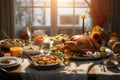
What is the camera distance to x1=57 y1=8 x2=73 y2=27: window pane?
4517mm

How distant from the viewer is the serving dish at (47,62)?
2076 millimetres

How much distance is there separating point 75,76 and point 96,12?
2198 mm

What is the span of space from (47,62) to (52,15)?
2390 millimetres

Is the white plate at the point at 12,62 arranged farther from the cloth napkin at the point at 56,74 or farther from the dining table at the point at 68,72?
the cloth napkin at the point at 56,74

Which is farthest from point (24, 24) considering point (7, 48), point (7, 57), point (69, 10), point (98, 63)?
point (98, 63)

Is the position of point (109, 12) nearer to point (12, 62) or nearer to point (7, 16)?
point (7, 16)

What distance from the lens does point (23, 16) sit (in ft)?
15.0

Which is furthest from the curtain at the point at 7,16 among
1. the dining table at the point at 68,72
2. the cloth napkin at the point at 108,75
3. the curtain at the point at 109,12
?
the cloth napkin at the point at 108,75

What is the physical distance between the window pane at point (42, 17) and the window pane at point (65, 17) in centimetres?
19

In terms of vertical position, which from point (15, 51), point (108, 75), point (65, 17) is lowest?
point (108, 75)

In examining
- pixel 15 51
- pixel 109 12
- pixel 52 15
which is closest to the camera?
pixel 15 51

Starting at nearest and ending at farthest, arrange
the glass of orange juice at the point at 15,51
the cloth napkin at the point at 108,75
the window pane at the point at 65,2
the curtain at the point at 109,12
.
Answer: the cloth napkin at the point at 108,75
the glass of orange juice at the point at 15,51
the curtain at the point at 109,12
the window pane at the point at 65,2

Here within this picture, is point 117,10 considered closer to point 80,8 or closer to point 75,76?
point 80,8

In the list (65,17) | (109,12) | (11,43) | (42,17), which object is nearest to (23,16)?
(42,17)
